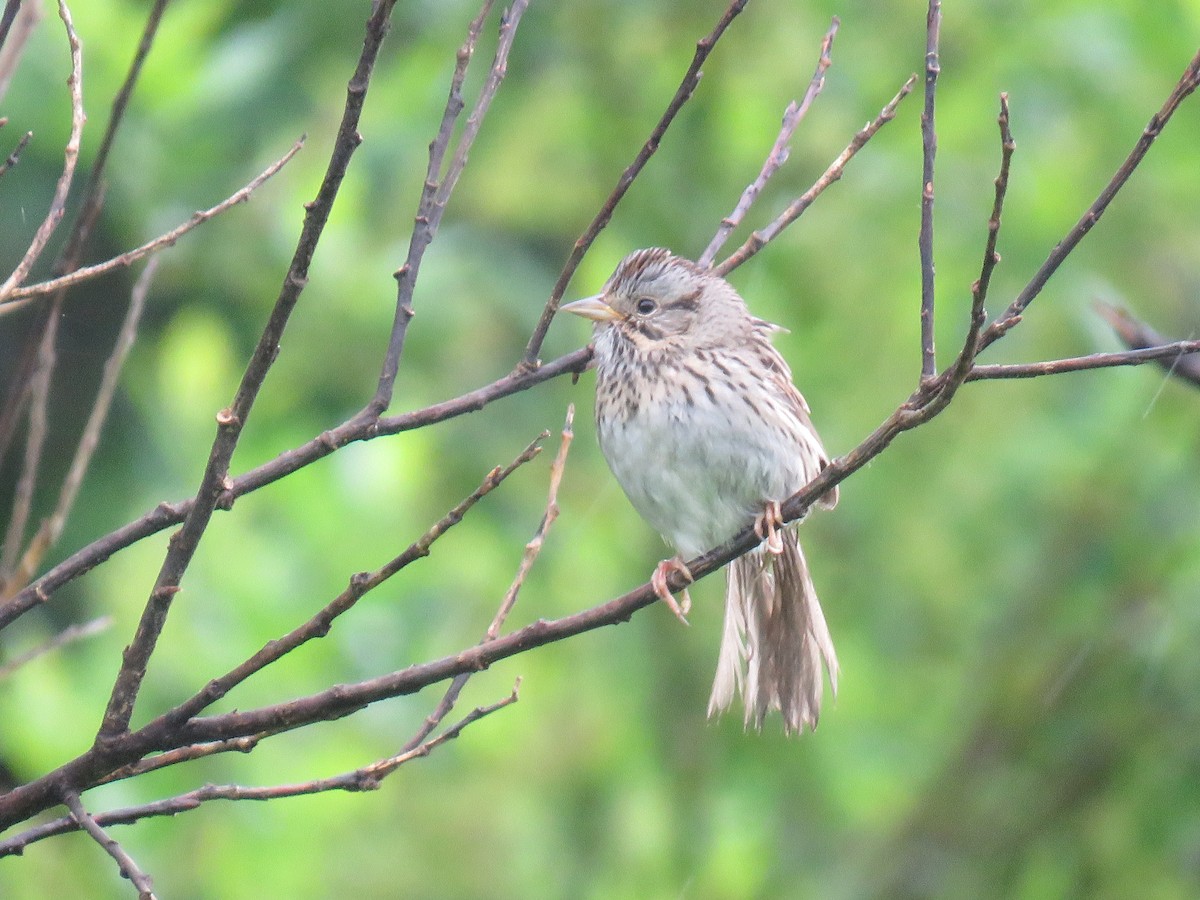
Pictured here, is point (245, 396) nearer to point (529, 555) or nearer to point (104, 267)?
Result: point (104, 267)

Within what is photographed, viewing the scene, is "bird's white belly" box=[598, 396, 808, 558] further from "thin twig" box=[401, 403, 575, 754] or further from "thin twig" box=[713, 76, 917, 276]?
"thin twig" box=[401, 403, 575, 754]

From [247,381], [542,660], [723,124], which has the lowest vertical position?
[247,381]

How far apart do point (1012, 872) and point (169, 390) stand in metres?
3.95

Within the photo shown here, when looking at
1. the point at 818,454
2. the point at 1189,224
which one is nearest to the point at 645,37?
the point at 1189,224

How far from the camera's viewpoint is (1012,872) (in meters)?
6.26

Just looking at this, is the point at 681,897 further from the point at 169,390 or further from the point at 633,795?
the point at 169,390

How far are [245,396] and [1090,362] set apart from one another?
51.0 inches

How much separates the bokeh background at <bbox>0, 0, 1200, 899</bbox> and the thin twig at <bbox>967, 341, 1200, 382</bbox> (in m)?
2.92

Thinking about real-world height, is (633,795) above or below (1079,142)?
below

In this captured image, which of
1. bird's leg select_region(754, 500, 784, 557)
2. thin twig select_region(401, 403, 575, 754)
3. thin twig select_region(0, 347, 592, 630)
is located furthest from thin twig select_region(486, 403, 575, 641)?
bird's leg select_region(754, 500, 784, 557)

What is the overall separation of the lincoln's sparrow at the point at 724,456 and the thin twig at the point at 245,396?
5.12ft

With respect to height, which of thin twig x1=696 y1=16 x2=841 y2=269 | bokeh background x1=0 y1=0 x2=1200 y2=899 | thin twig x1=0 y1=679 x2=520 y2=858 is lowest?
thin twig x1=0 y1=679 x2=520 y2=858

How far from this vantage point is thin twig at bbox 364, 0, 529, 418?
2.56 meters

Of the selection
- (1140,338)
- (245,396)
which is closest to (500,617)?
(245,396)
